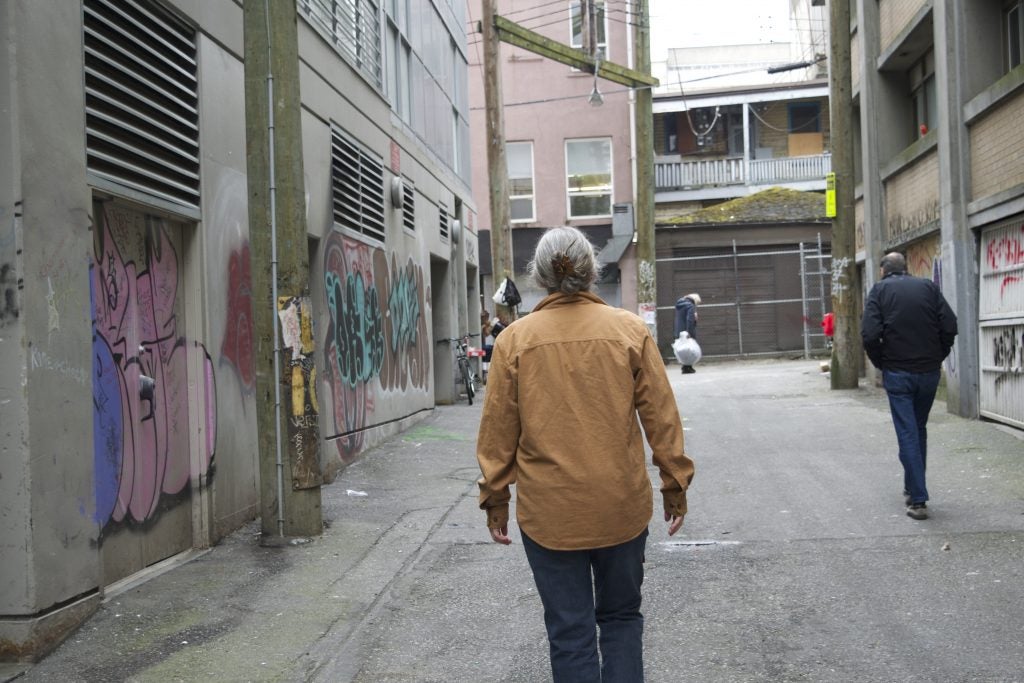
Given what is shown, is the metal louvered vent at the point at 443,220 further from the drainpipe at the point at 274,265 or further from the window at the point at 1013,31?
the drainpipe at the point at 274,265

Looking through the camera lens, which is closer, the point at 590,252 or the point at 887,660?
the point at 590,252

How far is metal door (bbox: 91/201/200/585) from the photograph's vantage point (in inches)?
236

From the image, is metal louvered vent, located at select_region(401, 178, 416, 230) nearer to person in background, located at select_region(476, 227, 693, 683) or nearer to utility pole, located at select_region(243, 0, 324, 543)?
utility pole, located at select_region(243, 0, 324, 543)

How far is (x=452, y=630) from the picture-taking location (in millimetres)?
5438

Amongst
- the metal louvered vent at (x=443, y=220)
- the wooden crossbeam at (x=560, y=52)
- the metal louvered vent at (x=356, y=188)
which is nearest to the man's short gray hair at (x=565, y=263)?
the metal louvered vent at (x=356, y=188)

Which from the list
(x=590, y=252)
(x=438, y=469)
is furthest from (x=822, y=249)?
(x=590, y=252)

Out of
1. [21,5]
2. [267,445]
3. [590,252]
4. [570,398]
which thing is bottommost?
[267,445]

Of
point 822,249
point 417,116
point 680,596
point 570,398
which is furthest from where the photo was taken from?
point 822,249

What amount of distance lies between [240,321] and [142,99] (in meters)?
2.03

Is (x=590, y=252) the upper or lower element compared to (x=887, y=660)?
upper

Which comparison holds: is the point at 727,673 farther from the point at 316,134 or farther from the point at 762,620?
the point at 316,134

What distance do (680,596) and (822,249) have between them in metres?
24.9

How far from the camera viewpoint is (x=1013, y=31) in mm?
12172

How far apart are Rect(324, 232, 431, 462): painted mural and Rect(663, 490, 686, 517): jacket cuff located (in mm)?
6757
